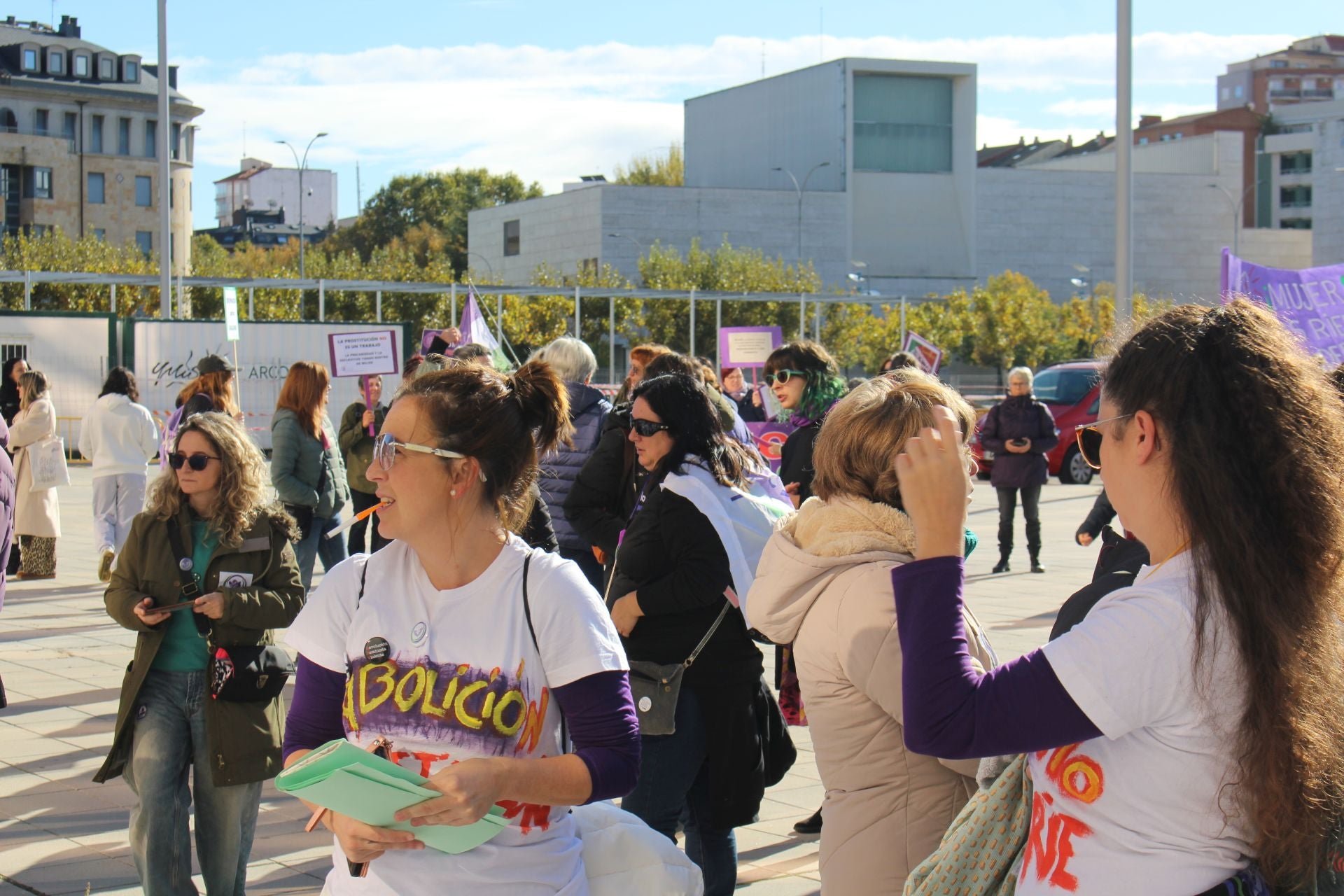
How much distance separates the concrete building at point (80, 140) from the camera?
84.8 meters

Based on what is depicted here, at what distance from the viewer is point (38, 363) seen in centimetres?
2528

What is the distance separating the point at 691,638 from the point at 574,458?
276cm

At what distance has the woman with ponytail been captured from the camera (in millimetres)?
2480

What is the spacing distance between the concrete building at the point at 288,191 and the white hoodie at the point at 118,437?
394ft

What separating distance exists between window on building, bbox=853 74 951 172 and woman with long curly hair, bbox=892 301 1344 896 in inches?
3023

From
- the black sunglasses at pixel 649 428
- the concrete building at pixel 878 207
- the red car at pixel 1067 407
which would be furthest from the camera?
the concrete building at pixel 878 207

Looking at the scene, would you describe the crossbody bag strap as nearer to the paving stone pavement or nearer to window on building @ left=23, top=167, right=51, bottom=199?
the paving stone pavement

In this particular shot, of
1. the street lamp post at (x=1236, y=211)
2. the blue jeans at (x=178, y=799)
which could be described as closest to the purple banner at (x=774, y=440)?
the blue jeans at (x=178, y=799)

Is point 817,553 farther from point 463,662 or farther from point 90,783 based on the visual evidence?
point 90,783

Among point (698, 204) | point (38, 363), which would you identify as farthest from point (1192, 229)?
point (38, 363)

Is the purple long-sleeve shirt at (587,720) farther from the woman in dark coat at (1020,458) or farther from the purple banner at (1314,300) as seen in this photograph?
the woman in dark coat at (1020,458)

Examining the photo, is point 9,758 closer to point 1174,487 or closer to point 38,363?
point 1174,487

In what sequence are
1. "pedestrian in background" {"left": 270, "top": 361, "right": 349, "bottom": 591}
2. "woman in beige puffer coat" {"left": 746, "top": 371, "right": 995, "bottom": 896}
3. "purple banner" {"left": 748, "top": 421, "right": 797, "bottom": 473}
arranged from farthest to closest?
"purple banner" {"left": 748, "top": 421, "right": 797, "bottom": 473}, "pedestrian in background" {"left": 270, "top": 361, "right": 349, "bottom": 591}, "woman in beige puffer coat" {"left": 746, "top": 371, "right": 995, "bottom": 896}

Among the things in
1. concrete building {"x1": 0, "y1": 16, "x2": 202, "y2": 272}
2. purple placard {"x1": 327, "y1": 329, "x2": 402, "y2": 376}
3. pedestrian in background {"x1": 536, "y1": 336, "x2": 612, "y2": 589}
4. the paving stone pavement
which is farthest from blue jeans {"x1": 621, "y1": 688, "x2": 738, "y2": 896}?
concrete building {"x1": 0, "y1": 16, "x2": 202, "y2": 272}
